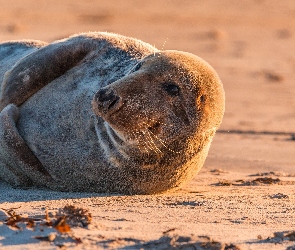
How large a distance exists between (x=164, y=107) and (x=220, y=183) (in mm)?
1873

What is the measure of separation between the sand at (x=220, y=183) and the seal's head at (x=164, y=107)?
41cm

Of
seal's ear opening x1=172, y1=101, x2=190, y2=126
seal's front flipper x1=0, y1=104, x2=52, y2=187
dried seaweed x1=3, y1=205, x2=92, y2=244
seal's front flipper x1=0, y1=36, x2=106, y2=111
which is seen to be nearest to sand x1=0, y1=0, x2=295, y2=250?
dried seaweed x1=3, y1=205, x2=92, y2=244

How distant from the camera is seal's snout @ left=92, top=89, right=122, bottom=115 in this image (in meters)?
5.92

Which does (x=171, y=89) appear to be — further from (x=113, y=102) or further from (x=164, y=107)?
(x=113, y=102)

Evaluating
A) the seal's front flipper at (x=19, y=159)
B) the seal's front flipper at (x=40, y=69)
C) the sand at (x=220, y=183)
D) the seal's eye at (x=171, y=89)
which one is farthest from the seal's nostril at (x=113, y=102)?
the seal's front flipper at (x=40, y=69)

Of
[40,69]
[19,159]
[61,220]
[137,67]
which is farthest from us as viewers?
[40,69]

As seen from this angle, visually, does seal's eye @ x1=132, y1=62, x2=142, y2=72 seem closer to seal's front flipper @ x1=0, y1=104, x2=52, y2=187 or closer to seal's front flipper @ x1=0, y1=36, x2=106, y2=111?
seal's front flipper @ x1=0, y1=36, x2=106, y2=111

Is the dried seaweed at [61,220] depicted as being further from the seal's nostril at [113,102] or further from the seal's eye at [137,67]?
the seal's eye at [137,67]

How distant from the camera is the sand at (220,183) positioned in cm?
519

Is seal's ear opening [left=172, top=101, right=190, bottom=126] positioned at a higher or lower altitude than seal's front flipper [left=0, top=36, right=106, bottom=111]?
lower

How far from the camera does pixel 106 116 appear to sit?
5.95m

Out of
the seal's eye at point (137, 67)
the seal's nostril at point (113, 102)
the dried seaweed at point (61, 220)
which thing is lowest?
the dried seaweed at point (61, 220)

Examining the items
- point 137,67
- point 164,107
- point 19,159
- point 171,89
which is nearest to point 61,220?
point 164,107

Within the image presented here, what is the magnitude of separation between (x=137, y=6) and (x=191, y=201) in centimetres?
2232
